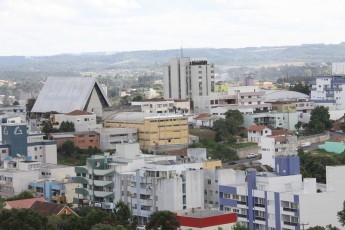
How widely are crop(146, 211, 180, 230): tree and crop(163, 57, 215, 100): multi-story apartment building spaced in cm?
2354

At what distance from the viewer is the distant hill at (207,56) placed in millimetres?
149000

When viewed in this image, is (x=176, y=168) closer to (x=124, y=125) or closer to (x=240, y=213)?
(x=240, y=213)

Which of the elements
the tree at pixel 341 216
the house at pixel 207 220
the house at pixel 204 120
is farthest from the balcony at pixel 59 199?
the house at pixel 204 120

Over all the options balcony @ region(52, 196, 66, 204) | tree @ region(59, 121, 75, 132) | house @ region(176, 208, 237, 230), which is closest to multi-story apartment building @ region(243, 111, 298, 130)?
tree @ region(59, 121, 75, 132)

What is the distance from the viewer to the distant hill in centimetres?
14900

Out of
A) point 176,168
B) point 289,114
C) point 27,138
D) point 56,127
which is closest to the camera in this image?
point 176,168

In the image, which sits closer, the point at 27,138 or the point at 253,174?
the point at 253,174

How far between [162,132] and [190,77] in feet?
30.9

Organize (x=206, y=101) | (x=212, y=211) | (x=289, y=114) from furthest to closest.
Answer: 1. (x=206, y=101)
2. (x=289, y=114)
3. (x=212, y=211)

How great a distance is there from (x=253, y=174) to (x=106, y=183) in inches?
141

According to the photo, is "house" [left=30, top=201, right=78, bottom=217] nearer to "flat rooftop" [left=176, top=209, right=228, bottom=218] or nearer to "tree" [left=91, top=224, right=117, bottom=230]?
"flat rooftop" [left=176, top=209, right=228, bottom=218]

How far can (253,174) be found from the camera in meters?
21.7

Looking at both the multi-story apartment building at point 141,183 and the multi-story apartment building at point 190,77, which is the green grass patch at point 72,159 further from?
the multi-story apartment building at point 190,77

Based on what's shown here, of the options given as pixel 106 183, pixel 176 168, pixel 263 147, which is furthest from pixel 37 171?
pixel 263 147
